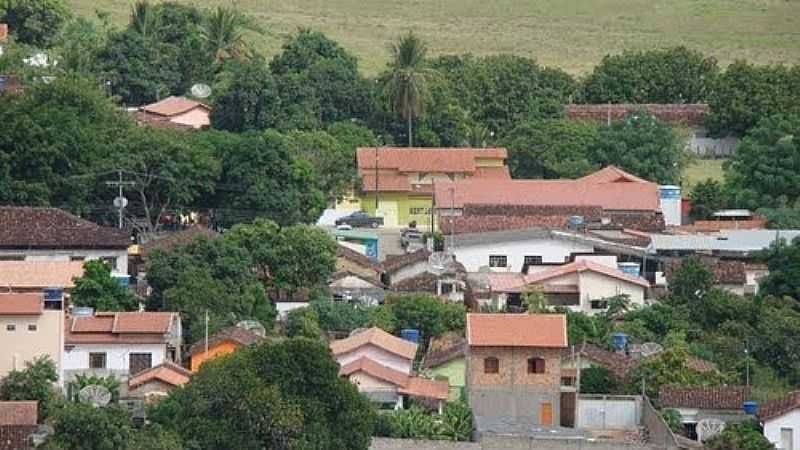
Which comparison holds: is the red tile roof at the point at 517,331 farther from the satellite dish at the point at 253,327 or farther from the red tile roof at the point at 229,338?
the satellite dish at the point at 253,327

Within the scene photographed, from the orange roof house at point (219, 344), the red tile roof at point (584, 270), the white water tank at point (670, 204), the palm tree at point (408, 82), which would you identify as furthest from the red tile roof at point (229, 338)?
the palm tree at point (408, 82)

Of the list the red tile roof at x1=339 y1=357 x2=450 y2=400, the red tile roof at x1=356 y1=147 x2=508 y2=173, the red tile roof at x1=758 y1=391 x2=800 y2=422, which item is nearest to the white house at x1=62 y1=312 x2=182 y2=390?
the red tile roof at x1=339 y1=357 x2=450 y2=400

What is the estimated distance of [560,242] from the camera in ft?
195

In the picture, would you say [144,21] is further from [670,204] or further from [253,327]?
[253,327]

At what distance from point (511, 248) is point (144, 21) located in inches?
886

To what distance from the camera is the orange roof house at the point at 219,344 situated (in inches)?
1939

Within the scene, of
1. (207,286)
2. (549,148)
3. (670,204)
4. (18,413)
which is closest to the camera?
(18,413)

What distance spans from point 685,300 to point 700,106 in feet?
78.3

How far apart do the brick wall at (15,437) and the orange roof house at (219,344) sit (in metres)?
5.96

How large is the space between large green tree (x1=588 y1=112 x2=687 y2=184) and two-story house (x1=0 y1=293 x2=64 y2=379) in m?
24.2

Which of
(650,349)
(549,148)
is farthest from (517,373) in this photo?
(549,148)

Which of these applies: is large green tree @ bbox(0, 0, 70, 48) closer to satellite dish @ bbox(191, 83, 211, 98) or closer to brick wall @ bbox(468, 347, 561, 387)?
satellite dish @ bbox(191, 83, 211, 98)

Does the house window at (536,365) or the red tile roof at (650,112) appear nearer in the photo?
the house window at (536,365)

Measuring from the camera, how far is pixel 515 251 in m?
59.6
